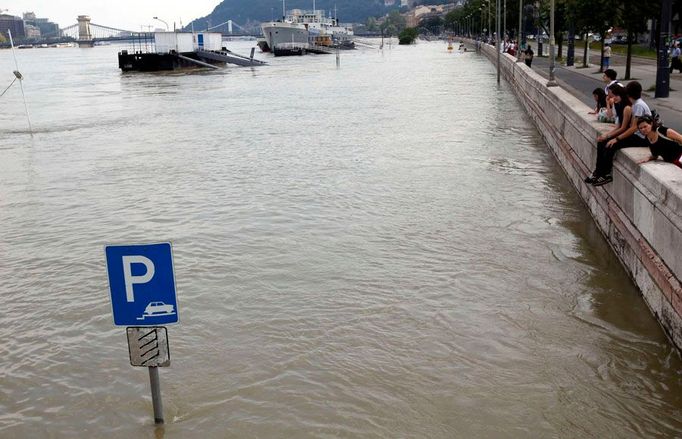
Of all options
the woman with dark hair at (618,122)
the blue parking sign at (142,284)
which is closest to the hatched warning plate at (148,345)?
the blue parking sign at (142,284)

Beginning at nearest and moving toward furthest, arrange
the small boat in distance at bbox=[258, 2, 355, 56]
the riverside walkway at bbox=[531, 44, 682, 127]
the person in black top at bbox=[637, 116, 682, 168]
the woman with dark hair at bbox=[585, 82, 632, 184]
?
the person in black top at bbox=[637, 116, 682, 168] → the woman with dark hair at bbox=[585, 82, 632, 184] → the riverside walkway at bbox=[531, 44, 682, 127] → the small boat in distance at bbox=[258, 2, 355, 56]

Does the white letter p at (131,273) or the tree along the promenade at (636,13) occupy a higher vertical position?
the tree along the promenade at (636,13)

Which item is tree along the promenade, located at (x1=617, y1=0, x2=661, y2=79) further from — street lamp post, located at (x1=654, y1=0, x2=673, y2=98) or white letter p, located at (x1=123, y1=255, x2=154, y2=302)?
white letter p, located at (x1=123, y1=255, x2=154, y2=302)

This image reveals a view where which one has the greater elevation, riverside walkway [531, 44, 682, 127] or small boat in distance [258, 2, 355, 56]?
small boat in distance [258, 2, 355, 56]

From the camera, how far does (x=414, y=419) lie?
646cm

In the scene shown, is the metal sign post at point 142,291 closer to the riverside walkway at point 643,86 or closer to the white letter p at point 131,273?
the white letter p at point 131,273

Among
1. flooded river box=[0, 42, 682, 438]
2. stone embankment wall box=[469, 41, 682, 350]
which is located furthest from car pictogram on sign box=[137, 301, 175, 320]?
stone embankment wall box=[469, 41, 682, 350]

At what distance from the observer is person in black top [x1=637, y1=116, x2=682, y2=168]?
860 cm

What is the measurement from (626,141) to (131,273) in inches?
284

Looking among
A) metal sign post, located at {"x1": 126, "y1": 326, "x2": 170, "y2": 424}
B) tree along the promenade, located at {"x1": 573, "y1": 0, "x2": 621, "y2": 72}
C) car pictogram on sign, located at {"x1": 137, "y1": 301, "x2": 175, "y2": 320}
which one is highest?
tree along the promenade, located at {"x1": 573, "y1": 0, "x2": 621, "y2": 72}

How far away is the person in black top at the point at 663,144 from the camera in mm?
8602

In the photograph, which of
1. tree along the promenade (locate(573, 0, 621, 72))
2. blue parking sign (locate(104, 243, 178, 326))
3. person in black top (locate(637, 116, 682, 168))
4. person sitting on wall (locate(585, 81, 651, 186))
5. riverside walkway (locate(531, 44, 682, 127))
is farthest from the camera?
tree along the promenade (locate(573, 0, 621, 72))

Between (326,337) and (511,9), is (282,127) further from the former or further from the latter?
(511,9)

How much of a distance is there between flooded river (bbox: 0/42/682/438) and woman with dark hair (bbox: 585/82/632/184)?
1.18m
